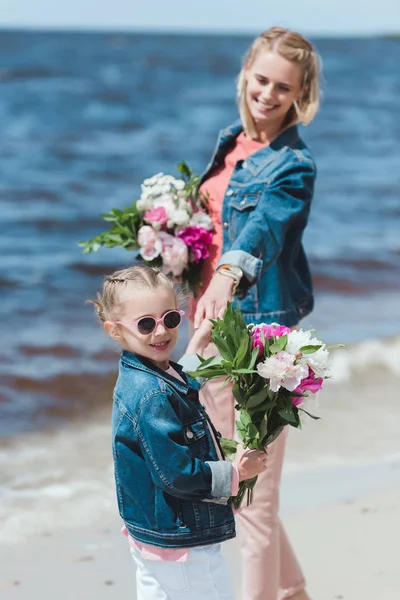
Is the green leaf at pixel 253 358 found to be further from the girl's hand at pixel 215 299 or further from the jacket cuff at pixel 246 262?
the jacket cuff at pixel 246 262

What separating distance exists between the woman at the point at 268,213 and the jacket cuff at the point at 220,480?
0.85 m

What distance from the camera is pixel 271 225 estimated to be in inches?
145

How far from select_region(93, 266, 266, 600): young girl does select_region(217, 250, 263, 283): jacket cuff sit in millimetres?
606

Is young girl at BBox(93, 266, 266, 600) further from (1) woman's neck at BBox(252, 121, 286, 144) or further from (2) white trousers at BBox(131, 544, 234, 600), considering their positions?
(1) woman's neck at BBox(252, 121, 286, 144)

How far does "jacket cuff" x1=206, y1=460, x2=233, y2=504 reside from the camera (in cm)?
286

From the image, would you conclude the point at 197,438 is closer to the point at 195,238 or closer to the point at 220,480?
the point at 220,480

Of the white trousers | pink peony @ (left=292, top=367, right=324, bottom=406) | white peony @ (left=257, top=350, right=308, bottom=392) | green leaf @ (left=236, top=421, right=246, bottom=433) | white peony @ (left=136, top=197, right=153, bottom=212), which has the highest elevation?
white peony @ (left=257, top=350, right=308, bottom=392)

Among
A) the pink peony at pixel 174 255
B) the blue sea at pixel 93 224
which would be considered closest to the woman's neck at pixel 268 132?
the pink peony at pixel 174 255

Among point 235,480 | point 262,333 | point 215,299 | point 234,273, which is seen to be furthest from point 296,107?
point 235,480

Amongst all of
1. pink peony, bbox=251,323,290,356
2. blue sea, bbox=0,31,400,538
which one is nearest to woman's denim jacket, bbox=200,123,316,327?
A: pink peony, bbox=251,323,290,356

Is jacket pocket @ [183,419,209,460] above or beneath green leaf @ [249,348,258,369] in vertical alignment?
beneath

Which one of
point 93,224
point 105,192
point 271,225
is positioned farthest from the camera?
point 105,192

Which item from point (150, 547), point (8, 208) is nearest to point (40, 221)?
point (8, 208)

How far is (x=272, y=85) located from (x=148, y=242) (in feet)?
2.39
